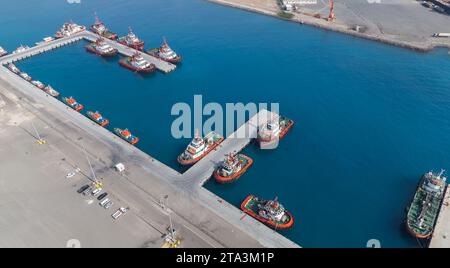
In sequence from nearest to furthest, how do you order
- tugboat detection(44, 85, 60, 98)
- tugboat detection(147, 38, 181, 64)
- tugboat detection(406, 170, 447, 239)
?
1. tugboat detection(406, 170, 447, 239)
2. tugboat detection(44, 85, 60, 98)
3. tugboat detection(147, 38, 181, 64)

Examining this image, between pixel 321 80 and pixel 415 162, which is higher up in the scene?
pixel 321 80

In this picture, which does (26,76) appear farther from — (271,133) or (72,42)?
(271,133)

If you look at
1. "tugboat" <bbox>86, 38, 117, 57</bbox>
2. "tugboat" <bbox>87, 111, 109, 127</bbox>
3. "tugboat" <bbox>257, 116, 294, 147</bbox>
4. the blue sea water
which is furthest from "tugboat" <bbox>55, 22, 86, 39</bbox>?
"tugboat" <bbox>257, 116, 294, 147</bbox>

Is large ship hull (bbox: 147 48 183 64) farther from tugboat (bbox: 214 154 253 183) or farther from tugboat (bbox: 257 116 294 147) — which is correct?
tugboat (bbox: 214 154 253 183)

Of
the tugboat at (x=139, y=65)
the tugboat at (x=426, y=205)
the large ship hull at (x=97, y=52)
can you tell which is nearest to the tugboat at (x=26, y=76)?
the large ship hull at (x=97, y=52)

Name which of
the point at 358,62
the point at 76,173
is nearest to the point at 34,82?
the point at 76,173

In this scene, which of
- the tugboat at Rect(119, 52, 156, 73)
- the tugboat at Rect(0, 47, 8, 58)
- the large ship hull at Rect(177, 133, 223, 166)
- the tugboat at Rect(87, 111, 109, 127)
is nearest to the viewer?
the large ship hull at Rect(177, 133, 223, 166)

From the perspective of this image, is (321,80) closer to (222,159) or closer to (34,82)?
A: (222,159)

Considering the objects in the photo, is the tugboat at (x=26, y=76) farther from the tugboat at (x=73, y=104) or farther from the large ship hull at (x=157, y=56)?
the large ship hull at (x=157, y=56)
